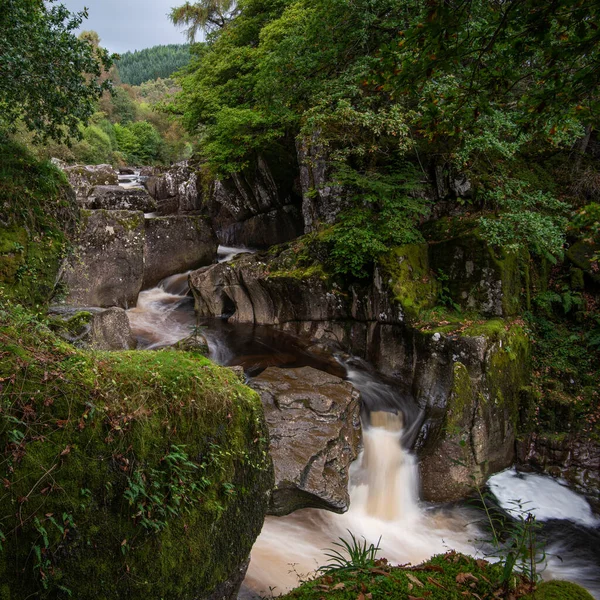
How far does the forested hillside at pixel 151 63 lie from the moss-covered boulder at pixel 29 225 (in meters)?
106

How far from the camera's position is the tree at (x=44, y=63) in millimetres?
5023

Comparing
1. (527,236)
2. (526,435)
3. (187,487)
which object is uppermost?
(527,236)

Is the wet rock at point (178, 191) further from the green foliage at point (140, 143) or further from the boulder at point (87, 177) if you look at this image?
the green foliage at point (140, 143)

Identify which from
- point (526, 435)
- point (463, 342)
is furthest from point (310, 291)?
point (526, 435)

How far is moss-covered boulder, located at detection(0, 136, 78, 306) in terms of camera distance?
5234 millimetres

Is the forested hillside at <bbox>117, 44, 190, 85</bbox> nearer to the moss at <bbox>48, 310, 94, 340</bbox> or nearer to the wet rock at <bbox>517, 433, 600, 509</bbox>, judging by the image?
the moss at <bbox>48, 310, 94, 340</bbox>

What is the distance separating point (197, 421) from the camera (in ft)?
11.1

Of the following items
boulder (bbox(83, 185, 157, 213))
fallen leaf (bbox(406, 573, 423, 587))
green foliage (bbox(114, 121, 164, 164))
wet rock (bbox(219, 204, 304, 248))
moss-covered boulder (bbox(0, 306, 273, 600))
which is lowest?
fallen leaf (bbox(406, 573, 423, 587))

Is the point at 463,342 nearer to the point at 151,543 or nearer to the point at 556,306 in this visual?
the point at 556,306

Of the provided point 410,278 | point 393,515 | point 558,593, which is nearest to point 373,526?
point 393,515

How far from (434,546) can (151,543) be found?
490 centimetres

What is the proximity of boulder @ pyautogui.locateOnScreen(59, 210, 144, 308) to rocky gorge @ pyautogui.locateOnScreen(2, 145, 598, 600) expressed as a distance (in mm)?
41

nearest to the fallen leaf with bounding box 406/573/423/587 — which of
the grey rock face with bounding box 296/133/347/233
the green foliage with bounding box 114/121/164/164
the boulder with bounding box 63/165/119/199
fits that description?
the grey rock face with bounding box 296/133/347/233

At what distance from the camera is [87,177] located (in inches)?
707
